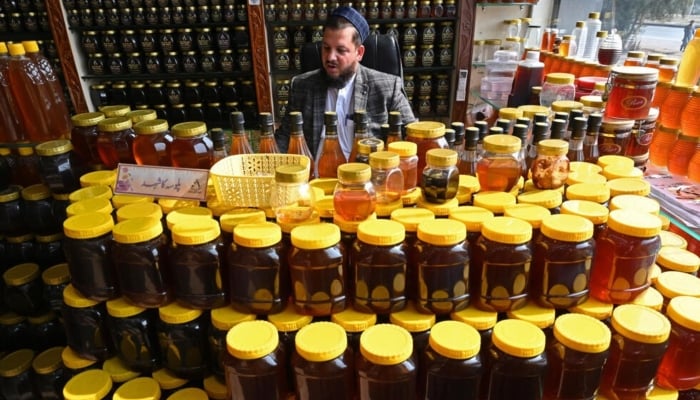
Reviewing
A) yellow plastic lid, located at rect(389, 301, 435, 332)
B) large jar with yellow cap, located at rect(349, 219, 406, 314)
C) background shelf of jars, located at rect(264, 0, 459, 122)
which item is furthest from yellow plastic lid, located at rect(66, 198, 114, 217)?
background shelf of jars, located at rect(264, 0, 459, 122)

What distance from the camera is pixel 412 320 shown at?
0.88 metres

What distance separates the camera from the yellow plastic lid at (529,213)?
0.90 metres

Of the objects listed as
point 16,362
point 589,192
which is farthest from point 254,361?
point 16,362

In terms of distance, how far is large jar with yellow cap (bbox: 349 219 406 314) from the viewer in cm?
85

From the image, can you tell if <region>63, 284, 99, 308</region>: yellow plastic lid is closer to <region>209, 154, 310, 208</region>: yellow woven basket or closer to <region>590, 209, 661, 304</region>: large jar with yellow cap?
Answer: <region>209, 154, 310, 208</region>: yellow woven basket

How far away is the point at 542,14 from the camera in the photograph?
346 cm

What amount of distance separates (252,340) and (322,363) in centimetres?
13

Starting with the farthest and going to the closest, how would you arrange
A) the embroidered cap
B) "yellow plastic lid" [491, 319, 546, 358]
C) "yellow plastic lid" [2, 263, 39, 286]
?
the embroidered cap < "yellow plastic lid" [2, 263, 39, 286] < "yellow plastic lid" [491, 319, 546, 358]

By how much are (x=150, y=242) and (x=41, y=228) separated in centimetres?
61

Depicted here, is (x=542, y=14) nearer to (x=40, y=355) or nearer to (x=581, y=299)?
(x=581, y=299)

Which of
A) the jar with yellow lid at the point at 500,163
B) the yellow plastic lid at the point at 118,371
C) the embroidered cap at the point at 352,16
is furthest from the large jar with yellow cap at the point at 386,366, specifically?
the embroidered cap at the point at 352,16

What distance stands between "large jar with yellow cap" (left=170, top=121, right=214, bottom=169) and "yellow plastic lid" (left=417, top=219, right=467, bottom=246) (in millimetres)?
594

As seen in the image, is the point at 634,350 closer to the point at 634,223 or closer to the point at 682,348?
the point at 682,348

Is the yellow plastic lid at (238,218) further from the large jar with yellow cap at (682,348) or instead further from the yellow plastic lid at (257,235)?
the large jar with yellow cap at (682,348)
